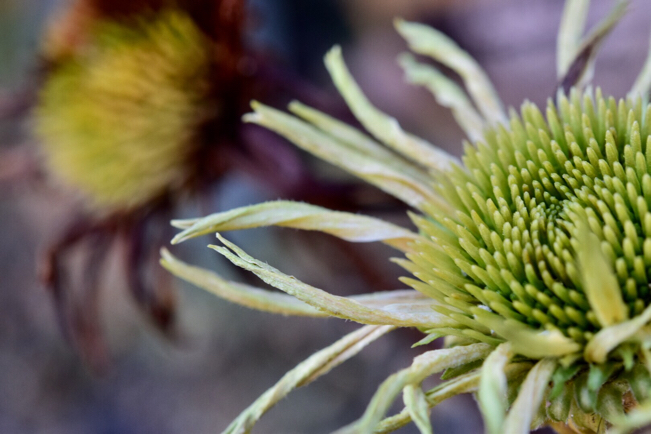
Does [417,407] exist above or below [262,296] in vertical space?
below

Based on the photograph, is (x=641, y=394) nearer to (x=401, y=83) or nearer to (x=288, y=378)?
(x=288, y=378)

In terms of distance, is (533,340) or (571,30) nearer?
(533,340)

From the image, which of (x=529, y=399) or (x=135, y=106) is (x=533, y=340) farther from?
(x=135, y=106)

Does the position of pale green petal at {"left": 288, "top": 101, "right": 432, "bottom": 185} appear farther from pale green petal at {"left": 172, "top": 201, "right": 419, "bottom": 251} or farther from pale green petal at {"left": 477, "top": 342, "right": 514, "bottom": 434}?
pale green petal at {"left": 477, "top": 342, "right": 514, "bottom": 434}

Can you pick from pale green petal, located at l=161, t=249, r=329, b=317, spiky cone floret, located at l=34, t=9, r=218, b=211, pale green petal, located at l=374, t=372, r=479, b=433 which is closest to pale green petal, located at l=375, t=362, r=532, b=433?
pale green petal, located at l=374, t=372, r=479, b=433

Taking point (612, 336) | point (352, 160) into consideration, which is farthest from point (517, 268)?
point (352, 160)

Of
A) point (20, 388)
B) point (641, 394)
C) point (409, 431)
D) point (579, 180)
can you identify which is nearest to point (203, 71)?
point (579, 180)
